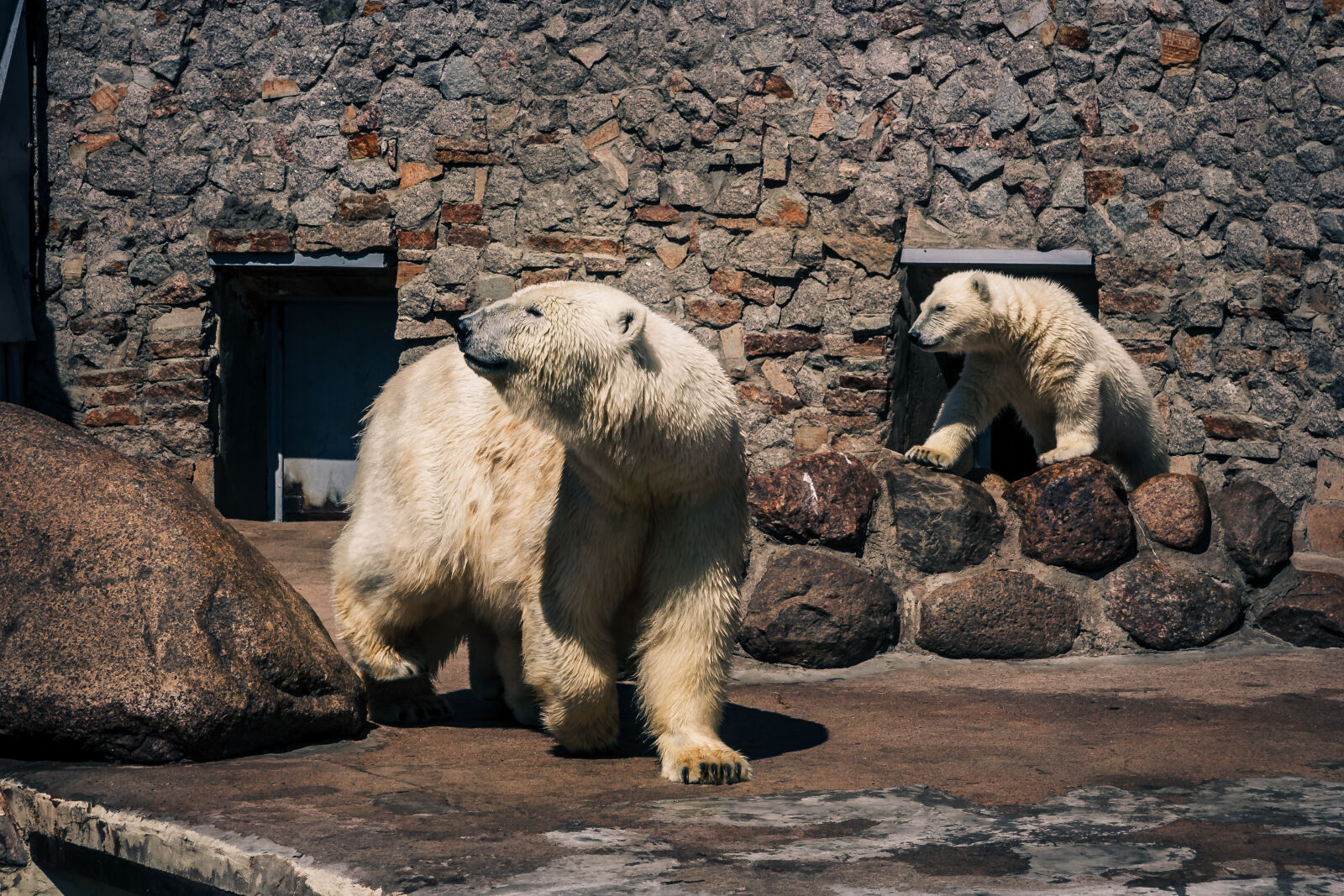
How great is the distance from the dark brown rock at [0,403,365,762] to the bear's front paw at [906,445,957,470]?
257 cm

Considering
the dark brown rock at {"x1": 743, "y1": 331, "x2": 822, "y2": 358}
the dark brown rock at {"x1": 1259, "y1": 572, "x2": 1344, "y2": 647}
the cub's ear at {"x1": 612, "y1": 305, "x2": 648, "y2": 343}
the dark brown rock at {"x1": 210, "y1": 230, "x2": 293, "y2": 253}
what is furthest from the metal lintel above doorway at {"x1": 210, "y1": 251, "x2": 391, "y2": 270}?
the dark brown rock at {"x1": 1259, "y1": 572, "x2": 1344, "y2": 647}

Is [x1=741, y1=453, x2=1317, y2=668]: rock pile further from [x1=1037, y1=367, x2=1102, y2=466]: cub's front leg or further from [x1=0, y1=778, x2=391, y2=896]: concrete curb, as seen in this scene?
[x1=0, y1=778, x2=391, y2=896]: concrete curb

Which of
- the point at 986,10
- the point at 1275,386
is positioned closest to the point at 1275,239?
the point at 1275,386

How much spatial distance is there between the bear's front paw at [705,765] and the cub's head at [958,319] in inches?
100

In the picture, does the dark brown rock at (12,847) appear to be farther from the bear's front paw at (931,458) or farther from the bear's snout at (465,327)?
the bear's front paw at (931,458)

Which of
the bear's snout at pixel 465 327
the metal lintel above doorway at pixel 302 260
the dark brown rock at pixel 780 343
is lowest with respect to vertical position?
the bear's snout at pixel 465 327

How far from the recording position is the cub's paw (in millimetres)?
3736

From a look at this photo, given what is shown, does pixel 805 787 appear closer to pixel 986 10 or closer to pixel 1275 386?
pixel 1275 386

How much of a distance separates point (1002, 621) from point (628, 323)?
257cm

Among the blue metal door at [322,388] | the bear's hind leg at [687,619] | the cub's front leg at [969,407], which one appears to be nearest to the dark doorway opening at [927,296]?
the cub's front leg at [969,407]

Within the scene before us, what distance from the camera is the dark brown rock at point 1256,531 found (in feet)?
16.4

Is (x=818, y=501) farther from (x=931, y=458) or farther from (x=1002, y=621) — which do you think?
(x=1002, y=621)

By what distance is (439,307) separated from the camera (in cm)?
737

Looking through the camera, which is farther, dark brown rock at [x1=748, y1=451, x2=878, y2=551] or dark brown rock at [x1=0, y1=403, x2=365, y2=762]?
dark brown rock at [x1=748, y1=451, x2=878, y2=551]
